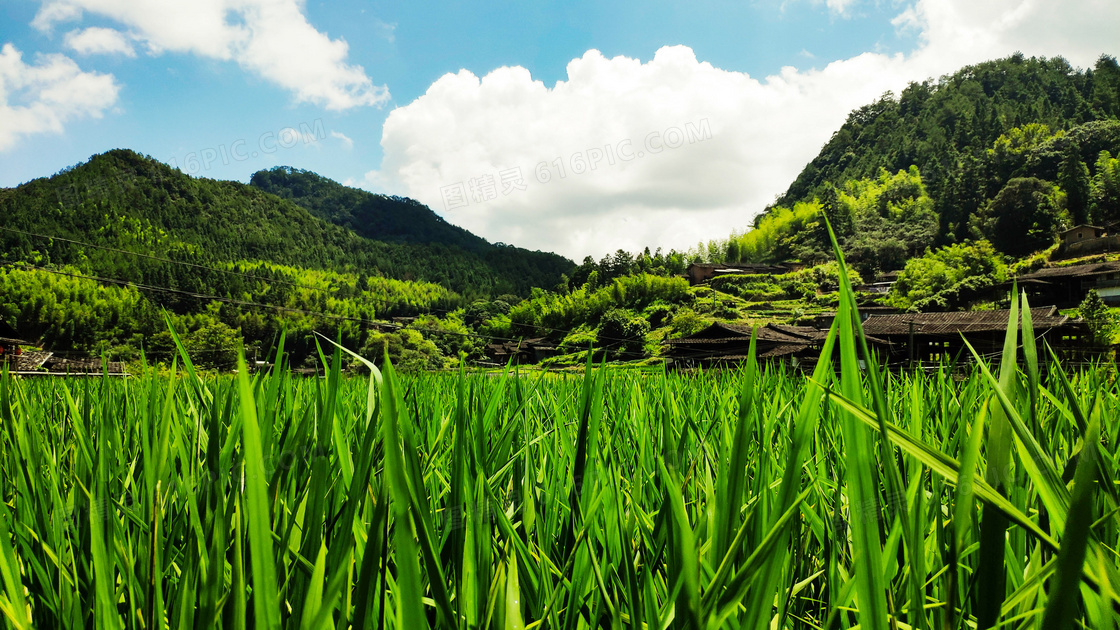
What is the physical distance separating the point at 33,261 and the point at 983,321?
6913 cm

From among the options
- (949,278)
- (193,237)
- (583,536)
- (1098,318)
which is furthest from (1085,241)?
(193,237)

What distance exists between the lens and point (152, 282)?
47.2m

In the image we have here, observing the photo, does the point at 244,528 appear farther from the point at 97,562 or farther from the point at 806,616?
the point at 806,616

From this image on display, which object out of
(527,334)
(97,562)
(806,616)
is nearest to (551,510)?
(806,616)

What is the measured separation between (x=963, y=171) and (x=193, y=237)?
77.3 m

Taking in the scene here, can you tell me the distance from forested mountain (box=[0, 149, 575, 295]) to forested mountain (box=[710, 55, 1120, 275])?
116ft

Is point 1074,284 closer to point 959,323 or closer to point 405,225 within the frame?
point 959,323

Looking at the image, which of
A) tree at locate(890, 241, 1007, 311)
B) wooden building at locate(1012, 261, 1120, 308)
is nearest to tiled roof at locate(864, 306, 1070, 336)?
wooden building at locate(1012, 261, 1120, 308)

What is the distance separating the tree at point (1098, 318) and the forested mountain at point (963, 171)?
12906mm

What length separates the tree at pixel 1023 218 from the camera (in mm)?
42719

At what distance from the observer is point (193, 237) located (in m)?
58.3

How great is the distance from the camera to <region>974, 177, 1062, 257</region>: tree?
42.7 m

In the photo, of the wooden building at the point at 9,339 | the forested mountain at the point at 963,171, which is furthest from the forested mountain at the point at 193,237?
the forested mountain at the point at 963,171

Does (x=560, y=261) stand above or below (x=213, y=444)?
above
